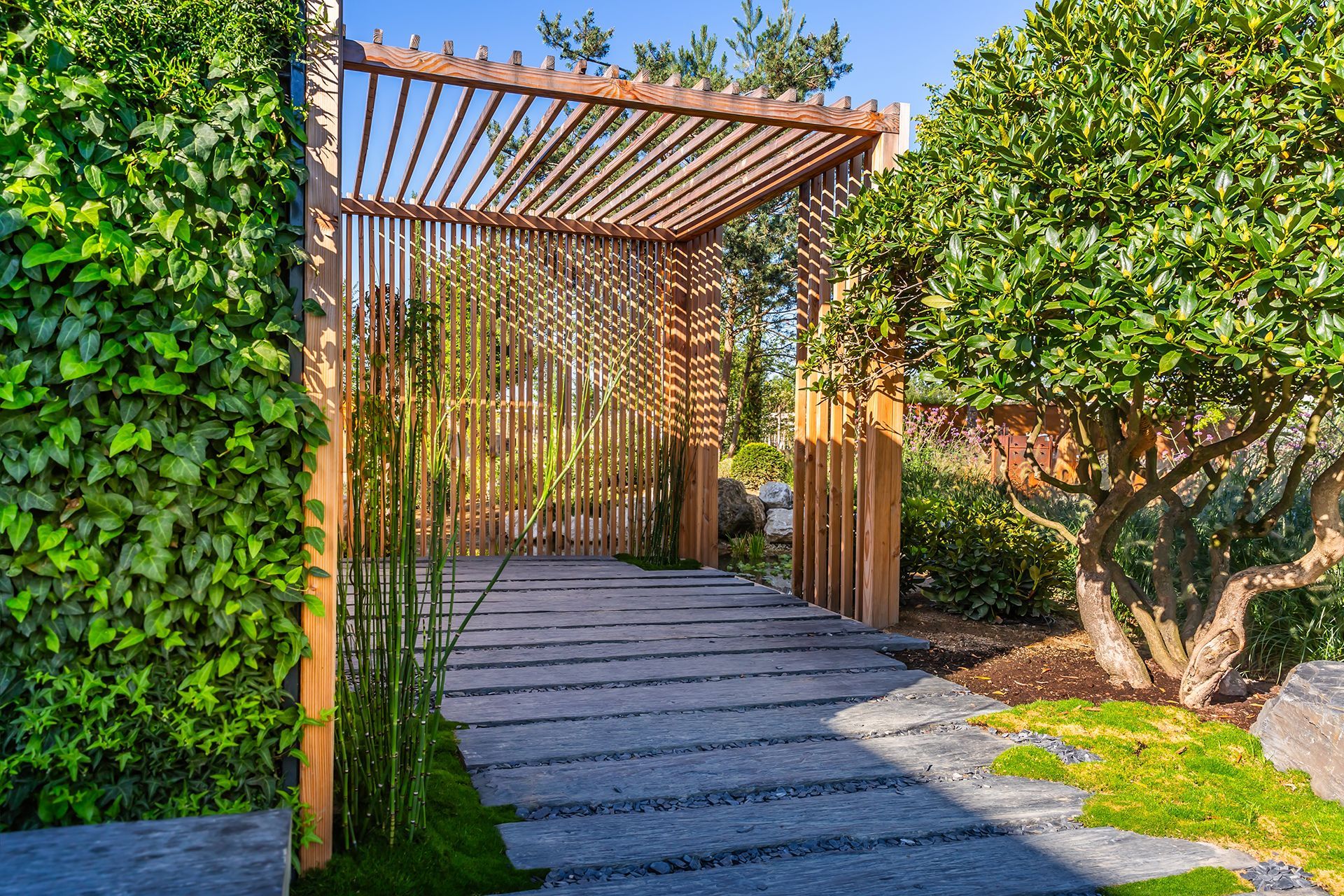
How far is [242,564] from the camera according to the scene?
1.71 meters

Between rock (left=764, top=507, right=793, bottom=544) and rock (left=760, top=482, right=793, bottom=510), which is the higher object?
rock (left=760, top=482, right=793, bottom=510)

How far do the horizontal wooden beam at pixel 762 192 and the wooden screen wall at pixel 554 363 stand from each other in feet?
1.41

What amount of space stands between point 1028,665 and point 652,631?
1.72 meters

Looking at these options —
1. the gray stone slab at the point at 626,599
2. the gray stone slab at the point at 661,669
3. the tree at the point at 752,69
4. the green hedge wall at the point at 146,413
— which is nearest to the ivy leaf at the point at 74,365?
the green hedge wall at the point at 146,413

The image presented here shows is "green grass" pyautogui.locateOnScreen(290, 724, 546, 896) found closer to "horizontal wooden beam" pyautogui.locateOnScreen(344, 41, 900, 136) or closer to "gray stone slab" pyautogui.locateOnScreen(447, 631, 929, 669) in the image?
"gray stone slab" pyautogui.locateOnScreen(447, 631, 929, 669)

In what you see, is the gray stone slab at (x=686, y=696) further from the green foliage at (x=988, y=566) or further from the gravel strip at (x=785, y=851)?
the green foliage at (x=988, y=566)

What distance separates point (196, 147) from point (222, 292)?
0.94 ft

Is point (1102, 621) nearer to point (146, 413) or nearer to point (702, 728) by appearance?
point (702, 728)

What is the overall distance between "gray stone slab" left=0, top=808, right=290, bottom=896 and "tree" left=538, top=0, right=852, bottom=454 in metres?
10.8

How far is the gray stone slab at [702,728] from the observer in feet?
8.46

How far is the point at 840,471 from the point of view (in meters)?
4.55

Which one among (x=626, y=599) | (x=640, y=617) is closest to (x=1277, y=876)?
(x=640, y=617)

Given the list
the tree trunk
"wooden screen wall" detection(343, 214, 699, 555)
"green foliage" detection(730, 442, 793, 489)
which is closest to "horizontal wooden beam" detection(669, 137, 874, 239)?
"wooden screen wall" detection(343, 214, 699, 555)

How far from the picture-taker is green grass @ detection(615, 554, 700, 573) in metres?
6.14
